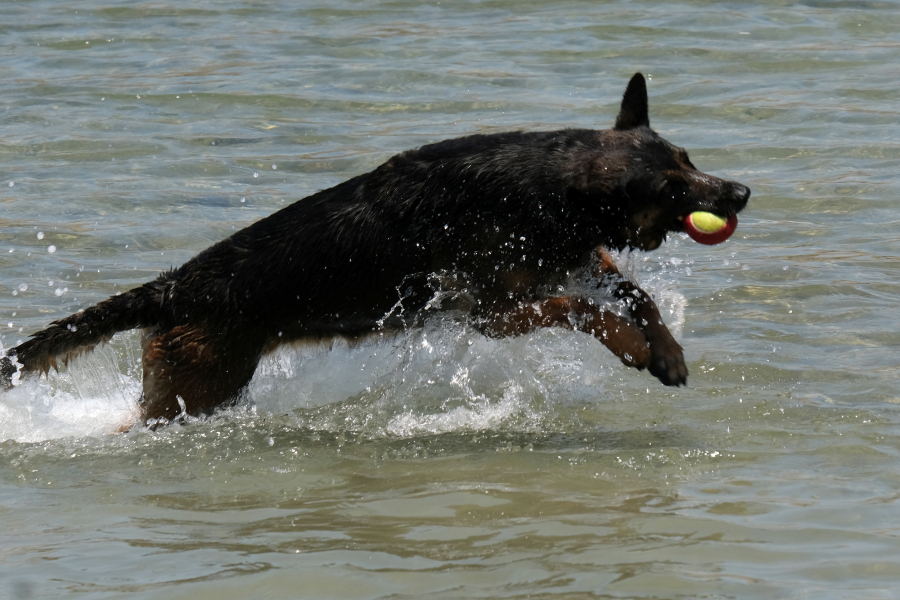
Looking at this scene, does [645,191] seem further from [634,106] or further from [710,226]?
[634,106]

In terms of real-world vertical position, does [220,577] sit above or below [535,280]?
below

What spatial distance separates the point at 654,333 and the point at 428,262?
1.03 metres

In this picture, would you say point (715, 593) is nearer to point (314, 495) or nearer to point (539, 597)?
point (539, 597)

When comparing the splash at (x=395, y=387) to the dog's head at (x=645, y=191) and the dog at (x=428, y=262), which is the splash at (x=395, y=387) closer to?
the dog at (x=428, y=262)

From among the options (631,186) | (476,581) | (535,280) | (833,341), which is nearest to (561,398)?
(535,280)

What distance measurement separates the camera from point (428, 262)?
17.8ft

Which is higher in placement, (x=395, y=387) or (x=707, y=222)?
(x=707, y=222)

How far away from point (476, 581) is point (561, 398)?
2.07m

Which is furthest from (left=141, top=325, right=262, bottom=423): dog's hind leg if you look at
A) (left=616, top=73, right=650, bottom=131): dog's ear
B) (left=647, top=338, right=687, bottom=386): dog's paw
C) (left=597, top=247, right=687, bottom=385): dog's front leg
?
Result: (left=616, top=73, right=650, bottom=131): dog's ear

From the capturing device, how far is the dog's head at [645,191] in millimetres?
5281

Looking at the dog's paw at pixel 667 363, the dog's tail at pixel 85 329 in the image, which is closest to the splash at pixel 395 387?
the dog's tail at pixel 85 329

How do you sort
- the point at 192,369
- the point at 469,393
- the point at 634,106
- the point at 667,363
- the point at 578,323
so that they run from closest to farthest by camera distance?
the point at 667,363 < the point at 578,323 < the point at 192,369 < the point at 634,106 < the point at 469,393

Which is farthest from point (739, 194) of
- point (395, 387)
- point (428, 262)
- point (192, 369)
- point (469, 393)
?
point (192, 369)

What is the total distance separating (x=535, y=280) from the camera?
538cm
